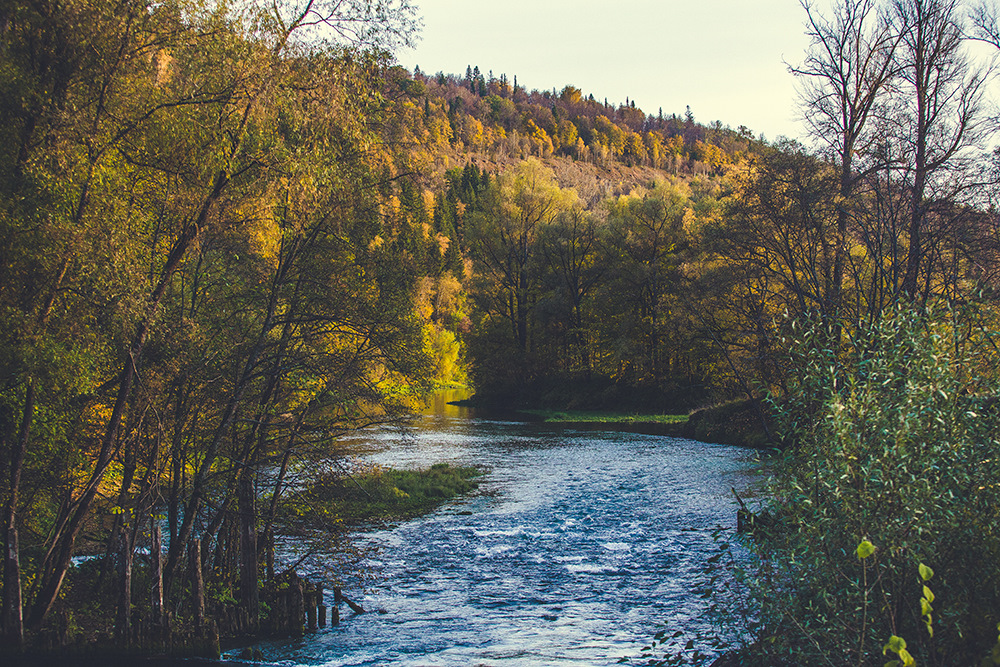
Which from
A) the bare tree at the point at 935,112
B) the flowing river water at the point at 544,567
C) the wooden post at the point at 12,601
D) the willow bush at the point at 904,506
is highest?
the bare tree at the point at 935,112

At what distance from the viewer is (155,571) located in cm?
1102

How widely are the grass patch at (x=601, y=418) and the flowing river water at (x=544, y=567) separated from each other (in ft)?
53.2

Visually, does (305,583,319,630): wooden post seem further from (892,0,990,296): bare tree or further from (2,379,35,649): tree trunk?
(892,0,990,296): bare tree

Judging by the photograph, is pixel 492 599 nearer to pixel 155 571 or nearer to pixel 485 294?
pixel 155 571

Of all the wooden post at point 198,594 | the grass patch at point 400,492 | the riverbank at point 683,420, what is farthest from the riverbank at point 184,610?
the riverbank at point 683,420

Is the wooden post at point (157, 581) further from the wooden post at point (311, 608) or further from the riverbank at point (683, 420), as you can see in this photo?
the riverbank at point (683, 420)

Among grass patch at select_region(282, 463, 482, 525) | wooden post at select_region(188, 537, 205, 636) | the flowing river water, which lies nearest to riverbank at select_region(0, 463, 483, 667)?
wooden post at select_region(188, 537, 205, 636)

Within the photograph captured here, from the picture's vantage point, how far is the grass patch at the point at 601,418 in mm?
47812

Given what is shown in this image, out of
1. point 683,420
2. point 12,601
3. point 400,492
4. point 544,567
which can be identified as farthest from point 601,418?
point 12,601

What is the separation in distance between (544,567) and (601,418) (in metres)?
34.4

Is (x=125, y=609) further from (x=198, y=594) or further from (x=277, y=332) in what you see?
(x=277, y=332)

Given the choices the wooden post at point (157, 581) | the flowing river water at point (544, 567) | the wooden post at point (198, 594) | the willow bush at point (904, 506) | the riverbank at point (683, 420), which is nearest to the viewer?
the willow bush at point (904, 506)

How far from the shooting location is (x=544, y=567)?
1681 centimetres

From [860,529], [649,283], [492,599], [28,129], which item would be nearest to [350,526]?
[492,599]
